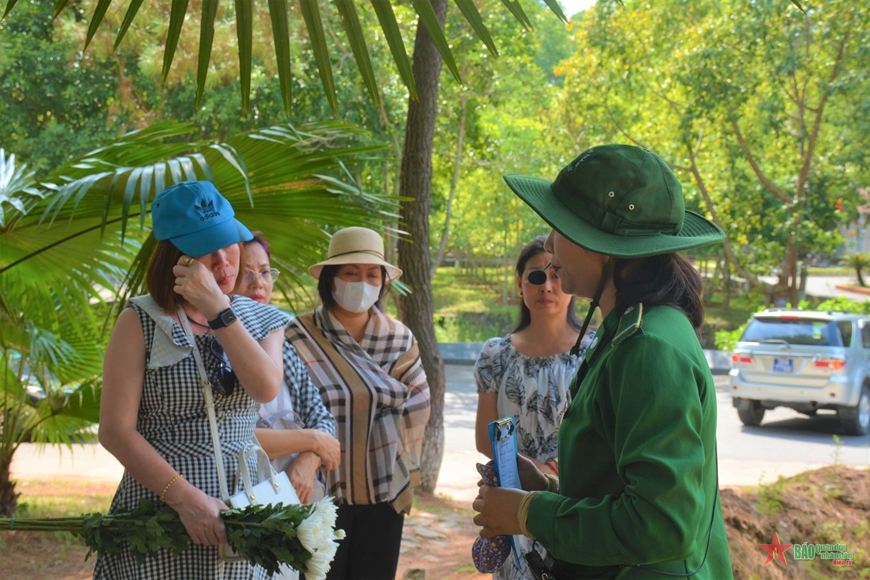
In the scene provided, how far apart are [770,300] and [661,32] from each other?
694cm

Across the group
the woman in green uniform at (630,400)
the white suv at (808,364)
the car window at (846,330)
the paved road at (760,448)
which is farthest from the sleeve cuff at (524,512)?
the car window at (846,330)

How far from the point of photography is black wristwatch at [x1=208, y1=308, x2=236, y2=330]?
86.8 inches

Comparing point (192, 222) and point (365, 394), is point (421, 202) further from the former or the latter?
point (192, 222)

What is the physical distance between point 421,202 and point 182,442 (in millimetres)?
4405

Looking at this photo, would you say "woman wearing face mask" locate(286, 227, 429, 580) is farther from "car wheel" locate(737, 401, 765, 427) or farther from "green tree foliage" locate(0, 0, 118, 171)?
"green tree foliage" locate(0, 0, 118, 171)

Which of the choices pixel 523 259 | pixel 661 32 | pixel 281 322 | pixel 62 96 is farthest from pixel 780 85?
pixel 281 322

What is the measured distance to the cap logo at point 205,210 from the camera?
2.29m

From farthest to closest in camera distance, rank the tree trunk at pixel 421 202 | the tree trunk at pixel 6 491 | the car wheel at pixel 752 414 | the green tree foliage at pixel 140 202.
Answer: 1. the car wheel at pixel 752 414
2. the tree trunk at pixel 421 202
3. the tree trunk at pixel 6 491
4. the green tree foliage at pixel 140 202

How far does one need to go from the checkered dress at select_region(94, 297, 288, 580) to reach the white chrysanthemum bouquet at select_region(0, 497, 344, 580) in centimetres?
6

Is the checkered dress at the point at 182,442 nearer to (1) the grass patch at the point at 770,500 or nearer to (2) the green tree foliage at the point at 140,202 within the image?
(2) the green tree foliage at the point at 140,202

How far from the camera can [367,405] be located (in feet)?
11.0

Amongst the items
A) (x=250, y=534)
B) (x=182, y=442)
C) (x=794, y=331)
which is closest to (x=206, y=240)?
(x=182, y=442)

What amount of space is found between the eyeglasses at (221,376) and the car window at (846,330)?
981 centimetres

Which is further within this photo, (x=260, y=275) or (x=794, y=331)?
(x=794, y=331)
